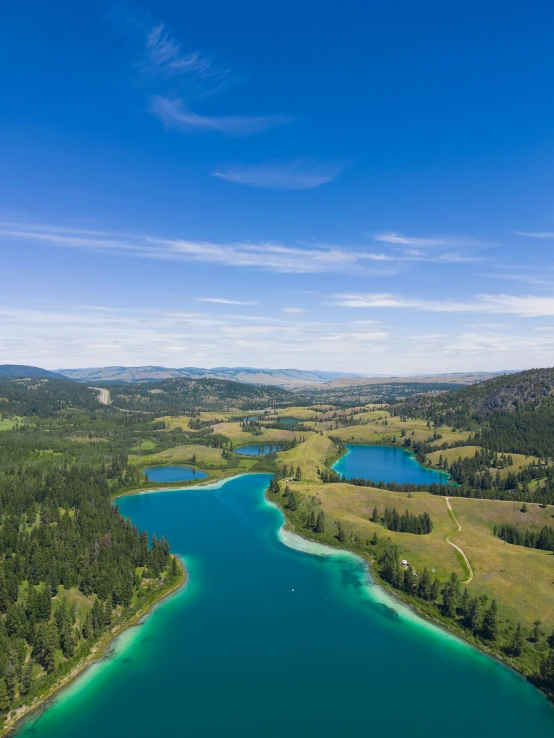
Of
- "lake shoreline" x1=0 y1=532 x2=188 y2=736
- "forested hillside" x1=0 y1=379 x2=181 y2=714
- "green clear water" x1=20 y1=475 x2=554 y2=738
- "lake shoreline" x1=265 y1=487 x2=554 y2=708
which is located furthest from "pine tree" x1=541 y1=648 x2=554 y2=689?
"forested hillside" x1=0 y1=379 x2=181 y2=714

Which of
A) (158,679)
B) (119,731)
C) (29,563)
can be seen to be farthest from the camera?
(29,563)

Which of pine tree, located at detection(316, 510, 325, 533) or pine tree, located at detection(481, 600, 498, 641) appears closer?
pine tree, located at detection(481, 600, 498, 641)

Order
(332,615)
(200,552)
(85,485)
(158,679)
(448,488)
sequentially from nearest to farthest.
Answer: (158,679) → (332,615) → (200,552) → (85,485) → (448,488)

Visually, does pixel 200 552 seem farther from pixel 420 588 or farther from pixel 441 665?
pixel 441 665

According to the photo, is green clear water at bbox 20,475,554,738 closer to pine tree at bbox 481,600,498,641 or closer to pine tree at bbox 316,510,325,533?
pine tree at bbox 481,600,498,641

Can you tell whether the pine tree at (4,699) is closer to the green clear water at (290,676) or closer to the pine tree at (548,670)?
the green clear water at (290,676)

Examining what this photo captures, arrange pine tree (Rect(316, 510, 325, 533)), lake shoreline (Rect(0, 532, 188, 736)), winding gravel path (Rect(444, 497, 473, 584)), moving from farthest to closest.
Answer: pine tree (Rect(316, 510, 325, 533)) < winding gravel path (Rect(444, 497, 473, 584)) < lake shoreline (Rect(0, 532, 188, 736))

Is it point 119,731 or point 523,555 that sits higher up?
point 523,555

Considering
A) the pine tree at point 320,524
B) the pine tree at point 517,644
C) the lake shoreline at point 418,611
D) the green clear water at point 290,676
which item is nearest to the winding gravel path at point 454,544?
the lake shoreline at point 418,611

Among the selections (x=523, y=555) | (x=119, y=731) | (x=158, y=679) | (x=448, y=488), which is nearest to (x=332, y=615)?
(x=158, y=679)
